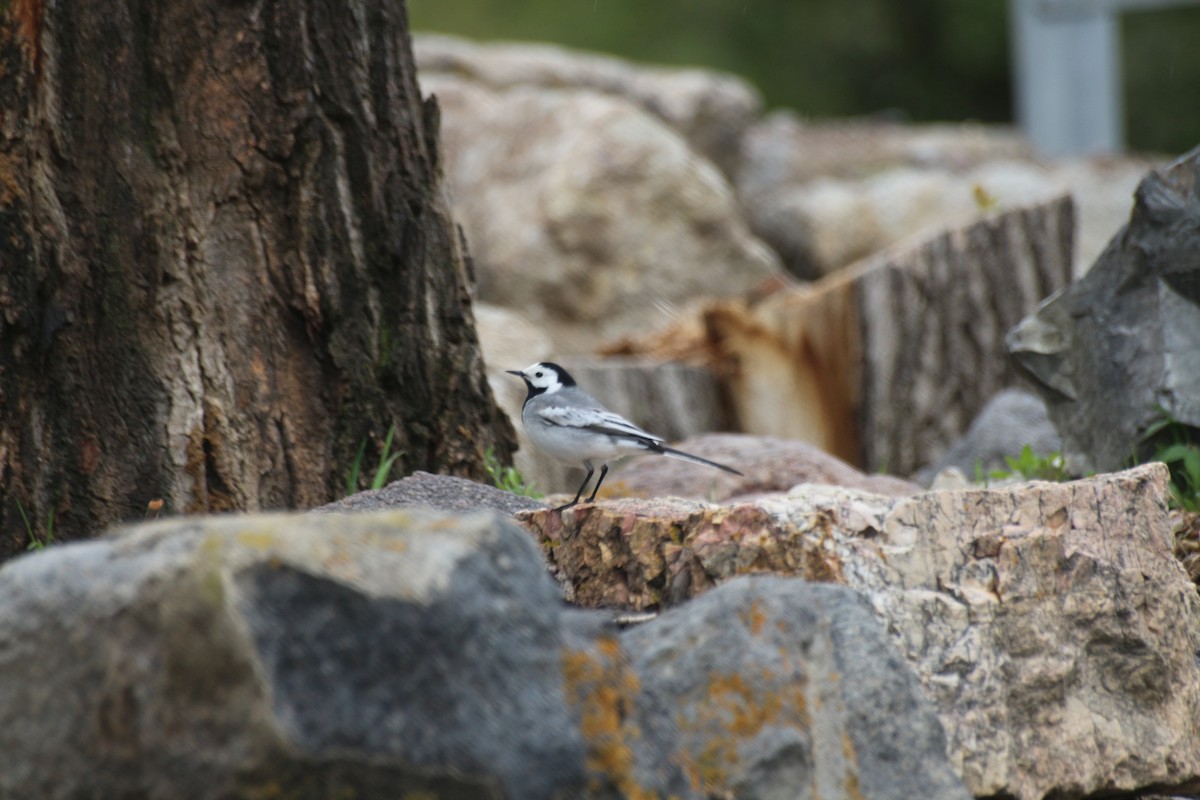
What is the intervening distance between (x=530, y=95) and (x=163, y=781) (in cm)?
890

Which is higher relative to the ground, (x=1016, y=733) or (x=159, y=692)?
(x=159, y=692)

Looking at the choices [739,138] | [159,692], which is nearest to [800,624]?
[159,692]

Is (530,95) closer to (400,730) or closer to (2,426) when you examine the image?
(2,426)

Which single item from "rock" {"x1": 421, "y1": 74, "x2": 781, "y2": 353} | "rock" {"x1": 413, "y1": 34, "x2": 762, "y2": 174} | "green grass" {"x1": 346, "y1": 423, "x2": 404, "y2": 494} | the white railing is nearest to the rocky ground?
"green grass" {"x1": 346, "y1": 423, "x2": 404, "y2": 494}

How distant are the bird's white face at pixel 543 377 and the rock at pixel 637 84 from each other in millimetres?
6453

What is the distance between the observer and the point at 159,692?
2252 mm

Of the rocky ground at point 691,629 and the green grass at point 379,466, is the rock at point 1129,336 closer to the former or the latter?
the rocky ground at point 691,629

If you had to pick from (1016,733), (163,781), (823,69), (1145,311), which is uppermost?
(823,69)

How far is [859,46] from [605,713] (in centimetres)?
2143

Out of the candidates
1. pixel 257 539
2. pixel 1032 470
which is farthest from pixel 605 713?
pixel 1032 470

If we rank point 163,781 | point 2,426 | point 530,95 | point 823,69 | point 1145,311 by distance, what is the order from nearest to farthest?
point 163,781
point 2,426
point 1145,311
point 530,95
point 823,69

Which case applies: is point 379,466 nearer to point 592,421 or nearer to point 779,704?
point 592,421

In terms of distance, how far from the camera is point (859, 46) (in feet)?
73.8

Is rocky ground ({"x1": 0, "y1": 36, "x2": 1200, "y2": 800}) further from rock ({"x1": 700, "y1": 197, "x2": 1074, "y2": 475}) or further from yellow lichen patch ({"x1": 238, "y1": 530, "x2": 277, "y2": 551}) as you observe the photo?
rock ({"x1": 700, "y1": 197, "x2": 1074, "y2": 475})
